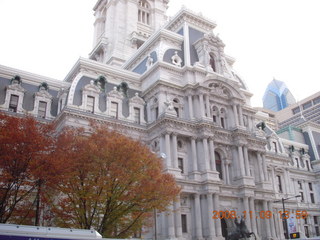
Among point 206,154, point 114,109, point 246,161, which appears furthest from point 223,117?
point 114,109

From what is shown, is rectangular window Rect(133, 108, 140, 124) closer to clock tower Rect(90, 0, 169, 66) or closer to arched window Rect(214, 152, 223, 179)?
arched window Rect(214, 152, 223, 179)

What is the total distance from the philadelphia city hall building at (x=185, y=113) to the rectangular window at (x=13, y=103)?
0.02m

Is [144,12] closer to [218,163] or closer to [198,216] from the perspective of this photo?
[218,163]

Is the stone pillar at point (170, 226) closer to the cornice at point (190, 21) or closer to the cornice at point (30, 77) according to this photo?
the cornice at point (30, 77)

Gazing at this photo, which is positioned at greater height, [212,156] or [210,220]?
[212,156]

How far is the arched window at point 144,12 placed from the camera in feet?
249

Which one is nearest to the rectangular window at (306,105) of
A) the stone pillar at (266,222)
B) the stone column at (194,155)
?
the stone pillar at (266,222)

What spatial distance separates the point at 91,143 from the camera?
1057 inches

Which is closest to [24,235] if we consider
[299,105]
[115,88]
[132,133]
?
[132,133]

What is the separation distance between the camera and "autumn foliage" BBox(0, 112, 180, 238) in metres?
24.1

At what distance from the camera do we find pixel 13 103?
132ft

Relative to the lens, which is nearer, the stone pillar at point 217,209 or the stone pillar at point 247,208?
the stone pillar at point 217,209

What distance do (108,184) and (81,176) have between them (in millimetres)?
2285

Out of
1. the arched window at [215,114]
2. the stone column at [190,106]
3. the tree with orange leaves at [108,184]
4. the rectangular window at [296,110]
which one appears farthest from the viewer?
the rectangular window at [296,110]
